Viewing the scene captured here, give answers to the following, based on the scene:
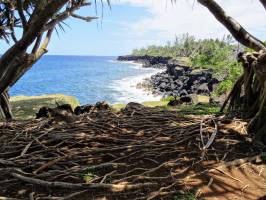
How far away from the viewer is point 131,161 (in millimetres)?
4676

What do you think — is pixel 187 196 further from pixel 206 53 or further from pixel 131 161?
pixel 206 53

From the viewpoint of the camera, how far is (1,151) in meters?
5.12

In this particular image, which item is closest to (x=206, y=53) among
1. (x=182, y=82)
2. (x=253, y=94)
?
(x=182, y=82)

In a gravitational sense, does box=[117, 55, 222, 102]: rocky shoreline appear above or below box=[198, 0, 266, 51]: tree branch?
below

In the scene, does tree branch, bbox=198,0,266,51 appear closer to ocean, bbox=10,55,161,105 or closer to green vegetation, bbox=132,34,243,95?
green vegetation, bbox=132,34,243,95

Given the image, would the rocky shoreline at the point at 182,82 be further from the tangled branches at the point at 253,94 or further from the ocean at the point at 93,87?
the tangled branches at the point at 253,94

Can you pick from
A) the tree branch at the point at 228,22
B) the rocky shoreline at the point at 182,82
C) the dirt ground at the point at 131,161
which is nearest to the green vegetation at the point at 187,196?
the dirt ground at the point at 131,161

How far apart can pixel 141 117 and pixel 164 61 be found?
100701mm

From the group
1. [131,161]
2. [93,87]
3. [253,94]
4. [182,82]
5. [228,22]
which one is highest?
[228,22]

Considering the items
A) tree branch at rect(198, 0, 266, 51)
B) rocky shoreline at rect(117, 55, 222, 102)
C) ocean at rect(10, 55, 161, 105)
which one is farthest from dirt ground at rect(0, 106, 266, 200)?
ocean at rect(10, 55, 161, 105)

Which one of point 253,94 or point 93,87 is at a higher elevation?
point 253,94

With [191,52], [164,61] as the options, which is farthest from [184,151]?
[164,61]

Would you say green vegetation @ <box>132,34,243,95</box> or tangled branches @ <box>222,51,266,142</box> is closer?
tangled branches @ <box>222,51,266,142</box>

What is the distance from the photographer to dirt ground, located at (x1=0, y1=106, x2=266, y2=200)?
13.0 ft
